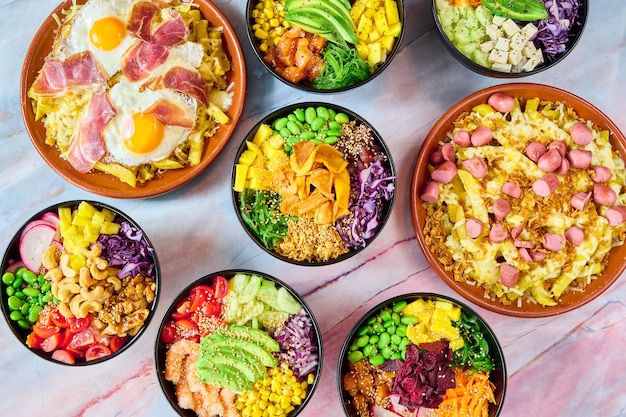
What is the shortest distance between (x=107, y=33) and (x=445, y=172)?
76.7 inches

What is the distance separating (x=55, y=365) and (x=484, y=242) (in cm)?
257

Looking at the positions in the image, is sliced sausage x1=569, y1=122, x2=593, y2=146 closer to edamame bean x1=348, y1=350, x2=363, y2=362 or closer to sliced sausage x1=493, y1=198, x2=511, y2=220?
sliced sausage x1=493, y1=198, x2=511, y2=220

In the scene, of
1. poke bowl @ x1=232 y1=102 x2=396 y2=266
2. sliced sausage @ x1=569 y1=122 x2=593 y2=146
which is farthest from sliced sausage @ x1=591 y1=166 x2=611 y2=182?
poke bowl @ x1=232 y1=102 x2=396 y2=266

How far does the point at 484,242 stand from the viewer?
11.1 feet

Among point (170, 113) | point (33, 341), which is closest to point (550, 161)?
point (170, 113)

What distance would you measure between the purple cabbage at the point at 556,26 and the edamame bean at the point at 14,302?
126 inches

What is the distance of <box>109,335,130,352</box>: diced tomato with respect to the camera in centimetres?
336

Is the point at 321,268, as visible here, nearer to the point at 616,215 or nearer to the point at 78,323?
the point at 78,323

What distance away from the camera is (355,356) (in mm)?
3453

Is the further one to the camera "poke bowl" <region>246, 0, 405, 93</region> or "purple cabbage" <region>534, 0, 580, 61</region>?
"purple cabbage" <region>534, 0, 580, 61</region>

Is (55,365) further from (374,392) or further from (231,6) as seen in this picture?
(231,6)

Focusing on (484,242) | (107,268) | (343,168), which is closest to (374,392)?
(484,242)

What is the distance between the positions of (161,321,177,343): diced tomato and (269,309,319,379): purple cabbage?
1.75 feet

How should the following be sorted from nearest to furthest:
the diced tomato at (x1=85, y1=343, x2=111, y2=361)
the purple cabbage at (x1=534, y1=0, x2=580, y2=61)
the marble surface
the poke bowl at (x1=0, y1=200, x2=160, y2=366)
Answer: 1. the poke bowl at (x1=0, y1=200, x2=160, y2=366)
2. the diced tomato at (x1=85, y1=343, x2=111, y2=361)
3. the purple cabbage at (x1=534, y1=0, x2=580, y2=61)
4. the marble surface
